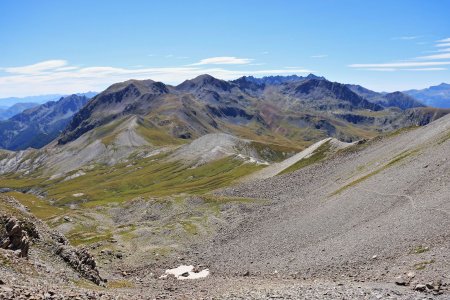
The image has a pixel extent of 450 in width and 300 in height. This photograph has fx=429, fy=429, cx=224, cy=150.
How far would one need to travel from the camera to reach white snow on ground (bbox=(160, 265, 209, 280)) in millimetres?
66750

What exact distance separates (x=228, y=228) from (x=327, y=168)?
4919 cm

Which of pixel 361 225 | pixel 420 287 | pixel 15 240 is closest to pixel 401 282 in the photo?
pixel 420 287

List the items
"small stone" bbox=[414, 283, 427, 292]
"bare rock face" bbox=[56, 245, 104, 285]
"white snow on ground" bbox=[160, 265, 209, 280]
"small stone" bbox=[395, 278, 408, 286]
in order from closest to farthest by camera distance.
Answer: "small stone" bbox=[414, 283, 427, 292] < "small stone" bbox=[395, 278, 408, 286] < "bare rock face" bbox=[56, 245, 104, 285] < "white snow on ground" bbox=[160, 265, 209, 280]

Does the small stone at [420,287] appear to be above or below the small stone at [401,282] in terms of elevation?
above

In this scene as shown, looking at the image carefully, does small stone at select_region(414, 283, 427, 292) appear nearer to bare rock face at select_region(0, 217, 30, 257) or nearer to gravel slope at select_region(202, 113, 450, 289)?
gravel slope at select_region(202, 113, 450, 289)

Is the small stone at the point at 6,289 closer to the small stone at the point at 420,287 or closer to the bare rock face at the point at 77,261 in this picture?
the bare rock face at the point at 77,261

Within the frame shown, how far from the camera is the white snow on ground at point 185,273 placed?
66.8 metres

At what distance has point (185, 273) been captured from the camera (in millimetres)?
68188

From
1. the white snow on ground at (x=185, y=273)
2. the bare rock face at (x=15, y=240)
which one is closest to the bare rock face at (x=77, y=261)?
the bare rock face at (x=15, y=240)

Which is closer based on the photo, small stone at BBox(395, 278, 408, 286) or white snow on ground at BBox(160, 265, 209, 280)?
small stone at BBox(395, 278, 408, 286)

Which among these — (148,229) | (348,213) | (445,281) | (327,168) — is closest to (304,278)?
(445,281)

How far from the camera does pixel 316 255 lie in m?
60.9

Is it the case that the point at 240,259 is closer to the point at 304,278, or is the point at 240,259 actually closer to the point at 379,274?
the point at 304,278

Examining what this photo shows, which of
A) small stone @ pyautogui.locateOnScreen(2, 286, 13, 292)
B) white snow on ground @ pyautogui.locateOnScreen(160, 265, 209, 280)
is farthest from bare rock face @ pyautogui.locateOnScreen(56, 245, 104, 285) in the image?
small stone @ pyautogui.locateOnScreen(2, 286, 13, 292)
